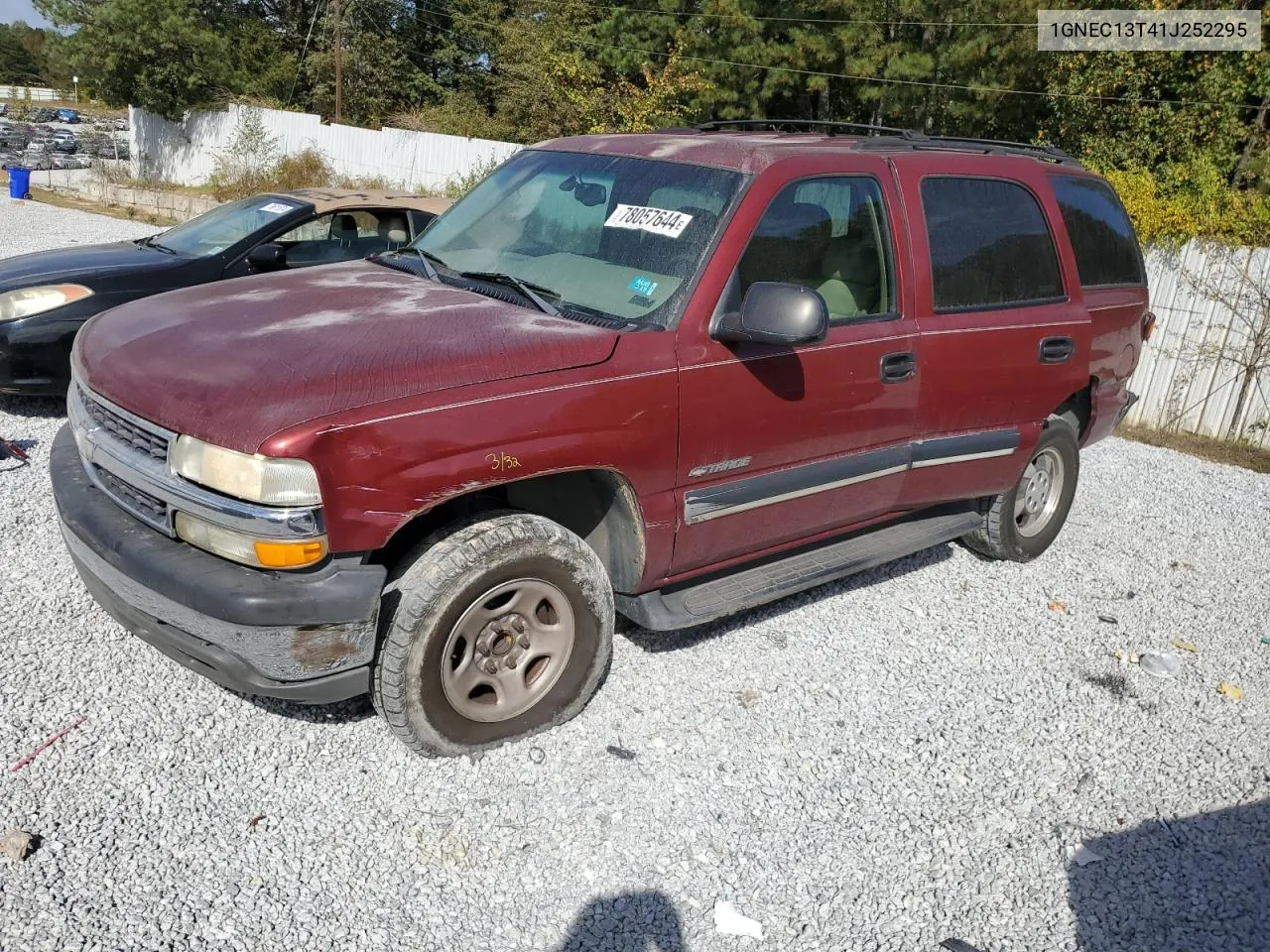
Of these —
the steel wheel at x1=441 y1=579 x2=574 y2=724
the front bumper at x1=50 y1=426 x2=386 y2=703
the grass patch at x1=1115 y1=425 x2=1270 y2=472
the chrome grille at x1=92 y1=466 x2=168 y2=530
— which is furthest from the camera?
the grass patch at x1=1115 y1=425 x2=1270 y2=472

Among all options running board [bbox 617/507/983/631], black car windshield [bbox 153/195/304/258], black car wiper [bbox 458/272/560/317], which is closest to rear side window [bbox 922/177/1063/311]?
running board [bbox 617/507/983/631]

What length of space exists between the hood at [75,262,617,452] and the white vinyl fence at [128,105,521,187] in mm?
19610

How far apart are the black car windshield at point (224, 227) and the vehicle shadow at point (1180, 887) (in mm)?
6321

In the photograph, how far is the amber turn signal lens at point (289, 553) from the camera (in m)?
2.78

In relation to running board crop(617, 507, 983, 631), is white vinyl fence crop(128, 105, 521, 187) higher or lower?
higher

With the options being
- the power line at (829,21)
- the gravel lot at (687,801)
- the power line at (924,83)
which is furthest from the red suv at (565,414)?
the power line at (829,21)

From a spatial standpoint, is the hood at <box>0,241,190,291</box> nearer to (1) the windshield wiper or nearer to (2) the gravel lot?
(1) the windshield wiper

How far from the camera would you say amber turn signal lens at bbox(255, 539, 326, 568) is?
278cm

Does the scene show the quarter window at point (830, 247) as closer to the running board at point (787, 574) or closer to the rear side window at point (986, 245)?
the rear side window at point (986, 245)

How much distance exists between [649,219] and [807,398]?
0.91m

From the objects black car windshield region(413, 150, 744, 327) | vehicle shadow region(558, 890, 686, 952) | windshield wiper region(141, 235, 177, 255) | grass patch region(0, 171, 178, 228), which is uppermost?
black car windshield region(413, 150, 744, 327)

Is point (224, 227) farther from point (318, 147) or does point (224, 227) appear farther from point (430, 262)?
point (318, 147)

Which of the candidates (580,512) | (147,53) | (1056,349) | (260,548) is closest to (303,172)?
(147,53)

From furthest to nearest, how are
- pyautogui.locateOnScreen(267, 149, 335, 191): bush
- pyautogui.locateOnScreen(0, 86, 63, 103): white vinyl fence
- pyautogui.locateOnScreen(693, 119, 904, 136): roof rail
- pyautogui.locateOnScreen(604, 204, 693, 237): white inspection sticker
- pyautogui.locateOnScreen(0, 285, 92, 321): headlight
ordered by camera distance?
pyautogui.locateOnScreen(0, 86, 63, 103): white vinyl fence, pyautogui.locateOnScreen(267, 149, 335, 191): bush, pyautogui.locateOnScreen(0, 285, 92, 321): headlight, pyautogui.locateOnScreen(693, 119, 904, 136): roof rail, pyautogui.locateOnScreen(604, 204, 693, 237): white inspection sticker
